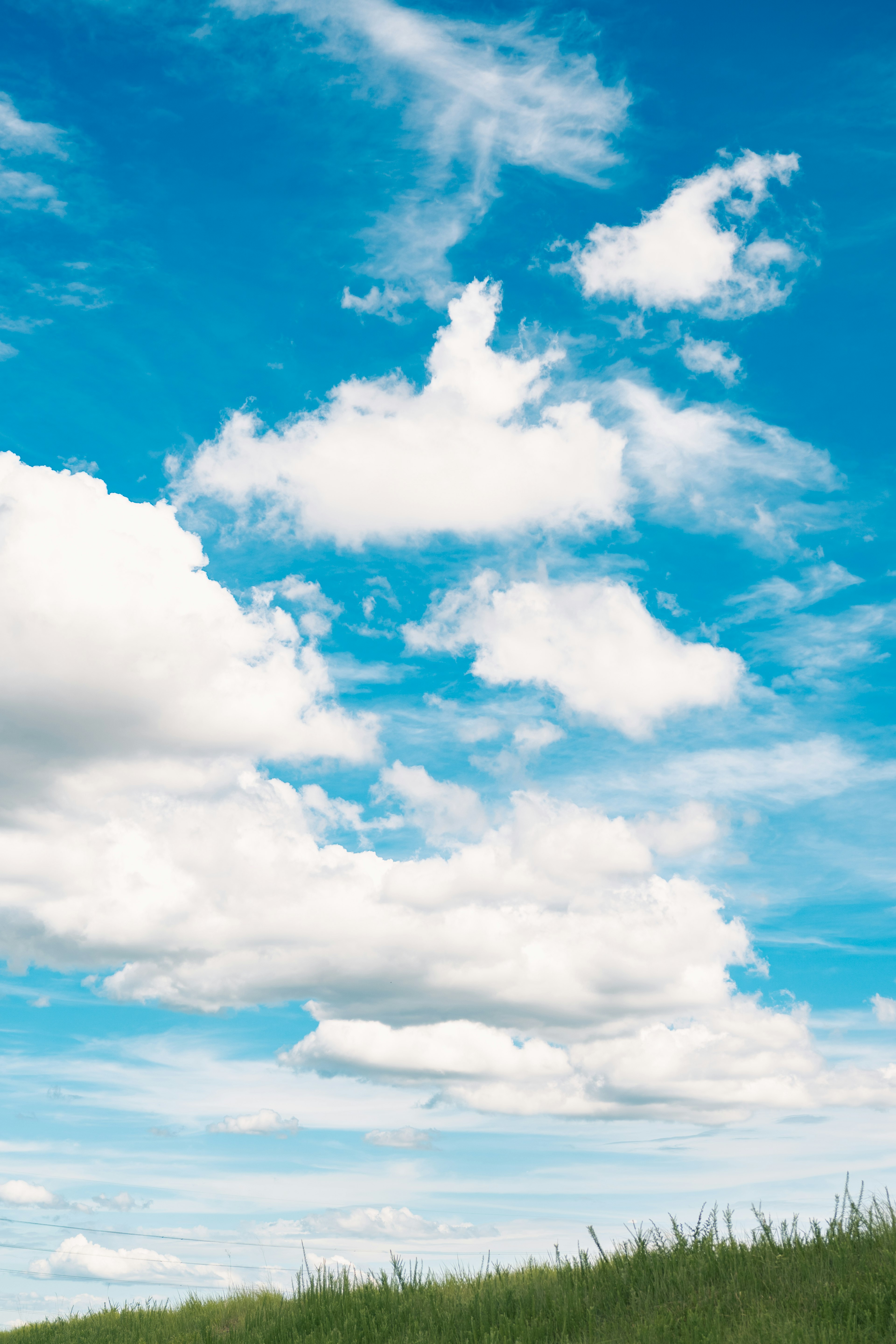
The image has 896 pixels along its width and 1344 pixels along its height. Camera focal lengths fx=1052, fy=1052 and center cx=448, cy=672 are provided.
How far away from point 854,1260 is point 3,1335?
97.3ft

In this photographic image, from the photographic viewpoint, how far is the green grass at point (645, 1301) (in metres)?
14.8

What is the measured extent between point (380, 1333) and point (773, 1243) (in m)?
7.46

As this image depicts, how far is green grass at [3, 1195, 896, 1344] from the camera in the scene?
14789 mm

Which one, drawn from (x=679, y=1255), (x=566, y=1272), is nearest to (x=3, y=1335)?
(x=566, y=1272)

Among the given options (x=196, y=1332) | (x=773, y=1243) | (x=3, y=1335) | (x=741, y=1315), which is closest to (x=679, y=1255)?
(x=773, y=1243)

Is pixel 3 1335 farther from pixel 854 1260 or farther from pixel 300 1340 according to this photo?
pixel 854 1260

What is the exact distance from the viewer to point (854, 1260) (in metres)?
16.2

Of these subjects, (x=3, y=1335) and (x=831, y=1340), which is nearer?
(x=831, y=1340)

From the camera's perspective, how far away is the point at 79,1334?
30.1 meters

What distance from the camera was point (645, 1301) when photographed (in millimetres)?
17328

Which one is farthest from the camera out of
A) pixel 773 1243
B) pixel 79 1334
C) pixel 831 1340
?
pixel 79 1334

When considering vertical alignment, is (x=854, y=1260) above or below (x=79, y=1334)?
above

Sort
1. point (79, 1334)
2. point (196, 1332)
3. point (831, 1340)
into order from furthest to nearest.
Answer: point (79, 1334)
point (196, 1332)
point (831, 1340)

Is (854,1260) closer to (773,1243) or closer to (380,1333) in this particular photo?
(773,1243)
